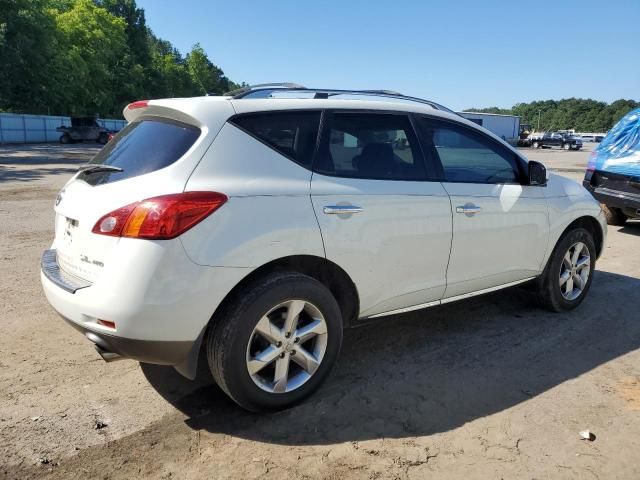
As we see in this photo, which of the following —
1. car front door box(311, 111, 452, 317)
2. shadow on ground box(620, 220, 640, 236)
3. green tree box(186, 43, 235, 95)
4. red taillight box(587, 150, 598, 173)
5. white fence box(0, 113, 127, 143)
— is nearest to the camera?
car front door box(311, 111, 452, 317)

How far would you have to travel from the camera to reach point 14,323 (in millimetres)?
4230

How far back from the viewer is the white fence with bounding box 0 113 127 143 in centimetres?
3800

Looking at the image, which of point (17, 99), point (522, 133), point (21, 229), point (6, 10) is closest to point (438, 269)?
point (21, 229)

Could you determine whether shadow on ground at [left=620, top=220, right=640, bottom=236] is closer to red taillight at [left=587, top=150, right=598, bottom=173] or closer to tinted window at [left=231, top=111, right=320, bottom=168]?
red taillight at [left=587, top=150, right=598, bottom=173]

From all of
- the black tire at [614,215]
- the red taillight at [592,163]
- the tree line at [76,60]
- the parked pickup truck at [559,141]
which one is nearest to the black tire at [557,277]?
the red taillight at [592,163]

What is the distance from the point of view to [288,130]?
3.13 meters

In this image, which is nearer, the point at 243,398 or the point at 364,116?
the point at 243,398

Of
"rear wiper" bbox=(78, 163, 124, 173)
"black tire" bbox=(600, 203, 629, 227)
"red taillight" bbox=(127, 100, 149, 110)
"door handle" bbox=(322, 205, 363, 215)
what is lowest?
"black tire" bbox=(600, 203, 629, 227)

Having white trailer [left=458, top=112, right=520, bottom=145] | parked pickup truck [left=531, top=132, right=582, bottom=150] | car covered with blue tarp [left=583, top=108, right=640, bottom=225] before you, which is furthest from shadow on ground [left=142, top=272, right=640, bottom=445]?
parked pickup truck [left=531, top=132, right=582, bottom=150]

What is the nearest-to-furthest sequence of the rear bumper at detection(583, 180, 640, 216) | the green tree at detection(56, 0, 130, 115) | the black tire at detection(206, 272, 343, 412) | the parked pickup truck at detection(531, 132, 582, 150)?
1. the black tire at detection(206, 272, 343, 412)
2. the rear bumper at detection(583, 180, 640, 216)
3. the green tree at detection(56, 0, 130, 115)
4. the parked pickup truck at detection(531, 132, 582, 150)

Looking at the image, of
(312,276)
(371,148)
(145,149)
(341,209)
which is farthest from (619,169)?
(145,149)

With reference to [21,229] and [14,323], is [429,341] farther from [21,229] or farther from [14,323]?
[21,229]

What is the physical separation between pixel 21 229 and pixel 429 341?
6391mm

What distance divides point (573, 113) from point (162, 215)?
15308cm
